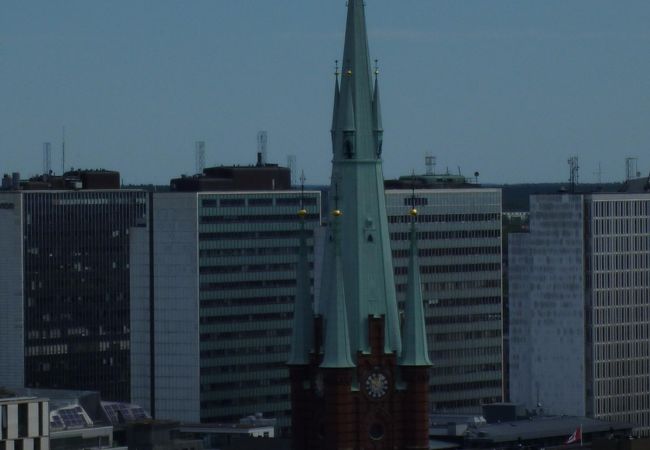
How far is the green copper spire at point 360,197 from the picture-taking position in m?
169

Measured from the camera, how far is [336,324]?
168 meters

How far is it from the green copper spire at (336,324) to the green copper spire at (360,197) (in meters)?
0.42

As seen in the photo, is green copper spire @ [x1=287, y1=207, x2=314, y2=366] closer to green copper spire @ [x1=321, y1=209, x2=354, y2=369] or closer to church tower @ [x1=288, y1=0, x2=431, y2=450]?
church tower @ [x1=288, y1=0, x2=431, y2=450]

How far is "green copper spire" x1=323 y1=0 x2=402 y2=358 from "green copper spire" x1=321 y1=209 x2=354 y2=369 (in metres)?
0.42

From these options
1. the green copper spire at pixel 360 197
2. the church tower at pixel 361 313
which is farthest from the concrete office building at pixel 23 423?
the green copper spire at pixel 360 197

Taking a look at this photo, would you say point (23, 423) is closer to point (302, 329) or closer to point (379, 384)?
point (302, 329)

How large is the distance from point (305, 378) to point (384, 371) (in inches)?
204

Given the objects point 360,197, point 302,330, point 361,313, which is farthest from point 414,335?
point 360,197

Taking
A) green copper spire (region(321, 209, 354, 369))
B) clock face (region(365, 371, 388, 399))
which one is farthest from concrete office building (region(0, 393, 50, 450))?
clock face (region(365, 371, 388, 399))

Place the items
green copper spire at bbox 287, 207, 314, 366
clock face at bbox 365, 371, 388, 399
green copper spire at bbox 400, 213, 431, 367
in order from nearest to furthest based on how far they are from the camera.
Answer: green copper spire at bbox 400, 213, 431, 367 → clock face at bbox 365, 371, 388, 399 → green copper spire at bbox 287, 207, 314, 366

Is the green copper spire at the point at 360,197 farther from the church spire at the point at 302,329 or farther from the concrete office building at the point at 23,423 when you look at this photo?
the concrete office building at the point at 23,423

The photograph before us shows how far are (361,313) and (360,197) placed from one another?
266 inches

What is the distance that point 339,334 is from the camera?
6594 inches

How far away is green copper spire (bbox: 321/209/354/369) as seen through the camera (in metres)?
168
